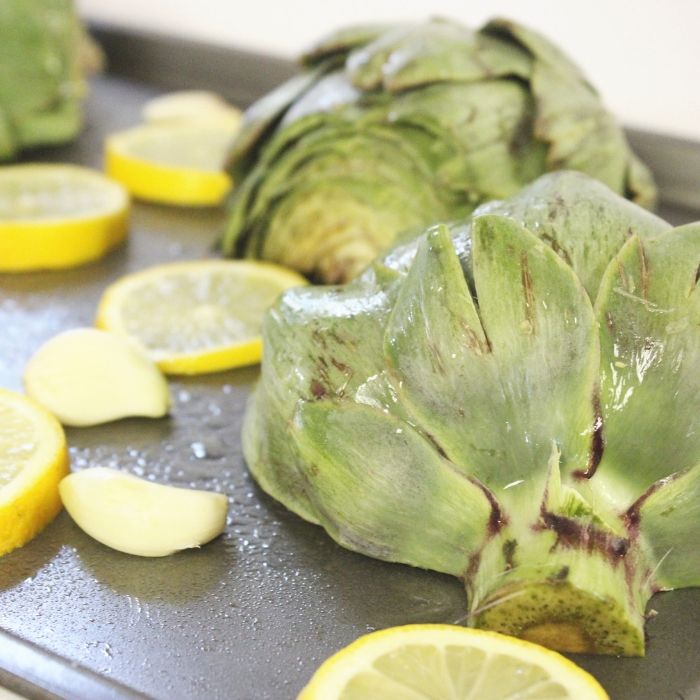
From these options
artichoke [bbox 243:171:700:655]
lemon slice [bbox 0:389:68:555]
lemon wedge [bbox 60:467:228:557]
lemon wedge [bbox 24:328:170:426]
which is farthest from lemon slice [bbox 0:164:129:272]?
artichoke [bbox 243:171:700:655]

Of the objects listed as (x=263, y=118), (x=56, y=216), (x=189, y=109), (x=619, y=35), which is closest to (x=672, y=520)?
(x=263, y=118)

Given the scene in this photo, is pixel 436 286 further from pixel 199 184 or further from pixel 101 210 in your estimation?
pixel 199 184

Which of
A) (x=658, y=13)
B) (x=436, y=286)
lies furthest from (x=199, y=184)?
(x=436, y=286)

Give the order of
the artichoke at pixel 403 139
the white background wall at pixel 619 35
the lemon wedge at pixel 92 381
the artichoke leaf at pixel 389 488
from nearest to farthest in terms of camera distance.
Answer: the artichoke leaf at pixel 389 488, the lemon wedge at pixel 92 381, the artichoke at pixel 403 139, the white background wall at pixel 619 35

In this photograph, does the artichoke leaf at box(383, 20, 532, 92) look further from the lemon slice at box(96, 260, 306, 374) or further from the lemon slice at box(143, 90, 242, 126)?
the lemon slice at box(143, 90, 242, 126)

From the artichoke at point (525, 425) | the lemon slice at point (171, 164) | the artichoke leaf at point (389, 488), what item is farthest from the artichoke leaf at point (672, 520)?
the lemon slice at point (171, 164)

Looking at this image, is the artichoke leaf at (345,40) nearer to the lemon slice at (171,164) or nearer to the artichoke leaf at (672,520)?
the lemon slice at (171,164)

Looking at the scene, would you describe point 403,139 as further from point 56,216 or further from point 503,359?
point 503,359
